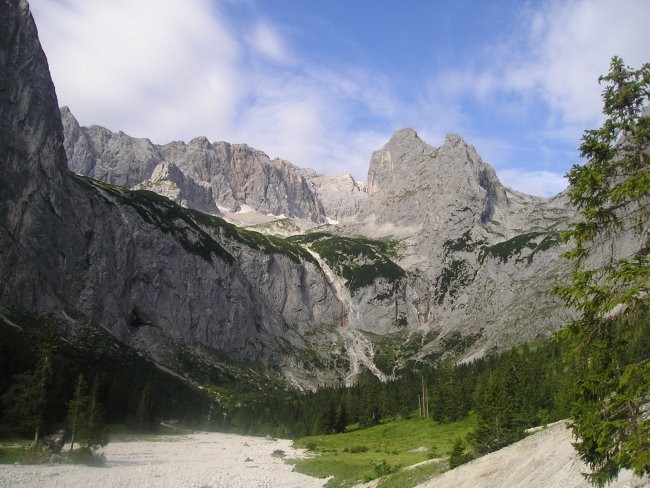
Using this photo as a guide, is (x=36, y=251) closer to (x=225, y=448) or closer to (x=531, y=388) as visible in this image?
(x=225, y=448)

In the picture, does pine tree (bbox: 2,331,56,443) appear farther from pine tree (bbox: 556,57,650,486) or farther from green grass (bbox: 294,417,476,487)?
pine tree (bbox: 556,57,650,486)

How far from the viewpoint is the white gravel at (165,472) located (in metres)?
40.1

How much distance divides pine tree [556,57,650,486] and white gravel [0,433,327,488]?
34.6m

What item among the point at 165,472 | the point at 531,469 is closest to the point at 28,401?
the point at 165,472

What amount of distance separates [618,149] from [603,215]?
2.32 meters

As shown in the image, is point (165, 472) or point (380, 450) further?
point (380, 450)

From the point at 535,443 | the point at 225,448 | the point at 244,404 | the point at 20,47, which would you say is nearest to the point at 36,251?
the point at 20,47

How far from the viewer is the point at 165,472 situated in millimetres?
50781

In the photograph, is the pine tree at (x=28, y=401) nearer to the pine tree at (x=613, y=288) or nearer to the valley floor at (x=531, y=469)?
the valley floor at (x=531, y=469)

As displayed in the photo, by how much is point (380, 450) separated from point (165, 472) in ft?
103

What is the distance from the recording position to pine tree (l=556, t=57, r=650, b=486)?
1431cm

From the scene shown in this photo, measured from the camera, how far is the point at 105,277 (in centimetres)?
19488

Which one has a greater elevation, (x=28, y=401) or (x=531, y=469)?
(x=28, y=401)

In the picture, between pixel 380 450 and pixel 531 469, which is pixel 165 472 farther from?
pixel 531 469
